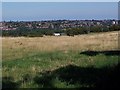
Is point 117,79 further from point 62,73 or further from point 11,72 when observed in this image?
point 11,72

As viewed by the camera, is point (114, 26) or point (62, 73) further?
point (114, 26)

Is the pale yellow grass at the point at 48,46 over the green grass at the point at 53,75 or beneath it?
beneath

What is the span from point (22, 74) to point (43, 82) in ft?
7.07

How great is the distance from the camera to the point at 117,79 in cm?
1066

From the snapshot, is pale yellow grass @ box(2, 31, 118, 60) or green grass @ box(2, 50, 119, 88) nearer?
green grass @ box(2, 50, 119, 88)

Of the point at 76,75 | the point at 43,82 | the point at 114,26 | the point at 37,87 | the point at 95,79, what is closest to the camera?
the point at 37,87

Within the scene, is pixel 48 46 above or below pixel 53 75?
below

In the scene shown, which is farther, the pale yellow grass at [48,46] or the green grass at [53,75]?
the pale yellow grass at [48,46]

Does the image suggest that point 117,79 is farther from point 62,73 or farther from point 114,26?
point 114,26

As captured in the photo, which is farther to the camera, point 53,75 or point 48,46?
point 48,46

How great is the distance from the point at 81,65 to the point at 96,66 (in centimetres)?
82

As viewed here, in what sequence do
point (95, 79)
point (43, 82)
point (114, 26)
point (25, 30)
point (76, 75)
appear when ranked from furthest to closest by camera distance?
point (25, 30), point (114, 26), point (76, 75), point (95, 79), point (43, 82)

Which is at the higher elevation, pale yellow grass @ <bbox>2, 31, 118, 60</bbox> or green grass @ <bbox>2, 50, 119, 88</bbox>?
green grass @ <bbox>2, 50, 119, 88</bbox>

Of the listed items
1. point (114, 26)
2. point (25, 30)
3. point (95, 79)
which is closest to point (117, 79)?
point (95, 79)
